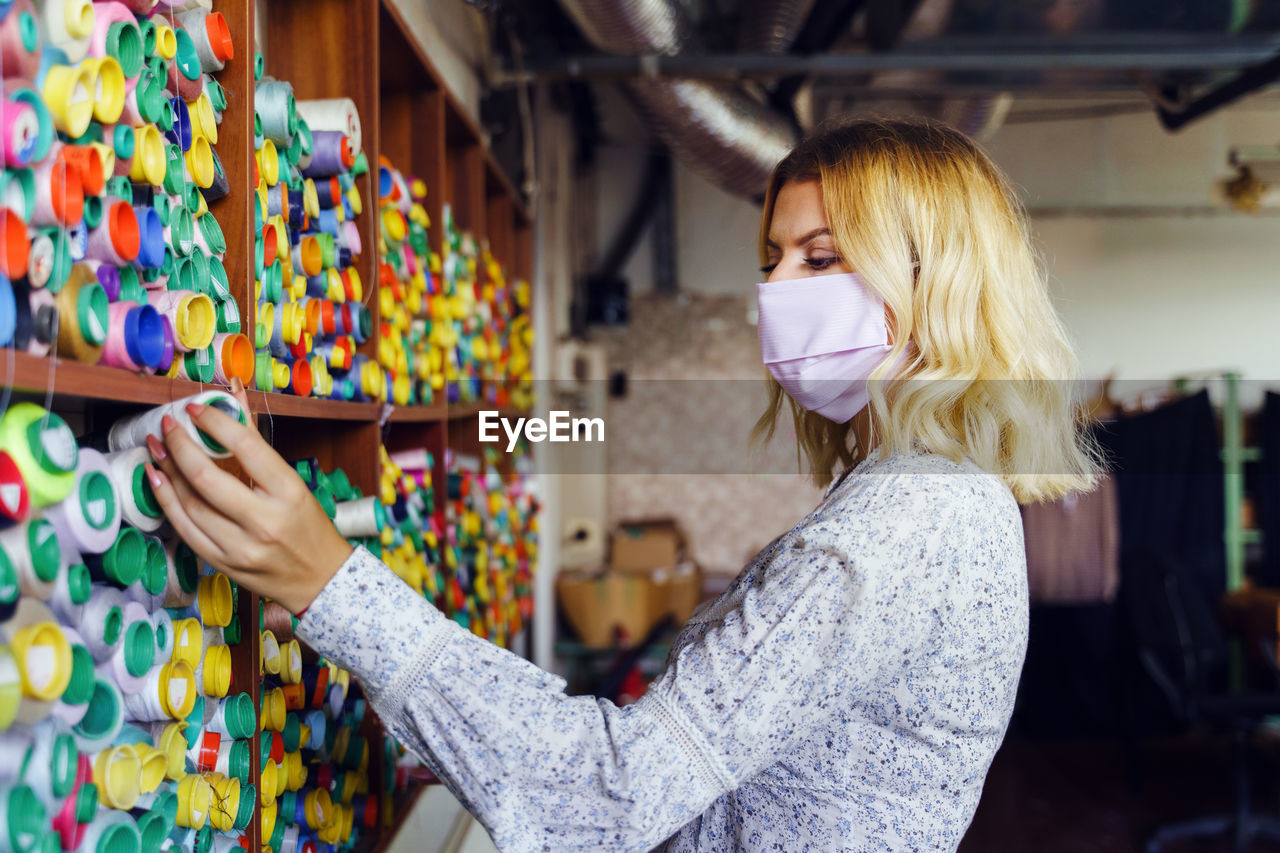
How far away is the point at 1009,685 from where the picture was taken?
39.4 inches

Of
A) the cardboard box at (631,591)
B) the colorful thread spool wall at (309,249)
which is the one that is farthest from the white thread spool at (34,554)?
the cardboard box at (631,591)

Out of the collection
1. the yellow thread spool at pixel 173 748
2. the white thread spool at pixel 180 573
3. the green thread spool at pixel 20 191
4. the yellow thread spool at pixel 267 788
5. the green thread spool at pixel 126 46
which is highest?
the green thread spool at pixel 126 46

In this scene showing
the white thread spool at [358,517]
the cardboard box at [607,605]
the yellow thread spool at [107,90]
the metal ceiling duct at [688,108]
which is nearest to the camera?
the yellow thread spool at [107,90]

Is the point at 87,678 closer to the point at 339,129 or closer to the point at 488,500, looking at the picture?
the point at 339,129

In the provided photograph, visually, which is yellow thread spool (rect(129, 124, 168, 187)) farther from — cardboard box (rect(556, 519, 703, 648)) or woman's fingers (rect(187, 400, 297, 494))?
cardboard box (rect(556, 519, 703, 648))

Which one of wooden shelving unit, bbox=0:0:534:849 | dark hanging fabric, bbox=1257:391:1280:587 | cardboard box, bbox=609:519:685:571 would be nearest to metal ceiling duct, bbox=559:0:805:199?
wooden shelving unit, bbox=0:0:534:849

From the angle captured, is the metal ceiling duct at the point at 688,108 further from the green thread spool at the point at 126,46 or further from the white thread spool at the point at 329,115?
the green thread spool at the point at 126,46

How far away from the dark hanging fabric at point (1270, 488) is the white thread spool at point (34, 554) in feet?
18.5

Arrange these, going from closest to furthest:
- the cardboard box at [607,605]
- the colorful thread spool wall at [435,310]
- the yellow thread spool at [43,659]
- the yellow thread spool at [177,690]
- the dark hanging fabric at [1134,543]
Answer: the yellow thread spool at [43,659] < the yellow thread spool at [177,690] < the colorful thread spool wall at [435,310] < the cardboard box at [607,605] < the dark hanging fabric at [1134,543]

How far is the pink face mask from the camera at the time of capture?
1.04m

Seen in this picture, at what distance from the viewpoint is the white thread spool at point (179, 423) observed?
0.76 meters

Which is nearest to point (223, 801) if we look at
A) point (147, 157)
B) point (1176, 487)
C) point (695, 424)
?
point (147, 157)

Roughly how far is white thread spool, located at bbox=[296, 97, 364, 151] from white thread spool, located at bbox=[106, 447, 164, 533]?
71 cm

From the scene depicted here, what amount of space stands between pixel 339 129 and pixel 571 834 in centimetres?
104
